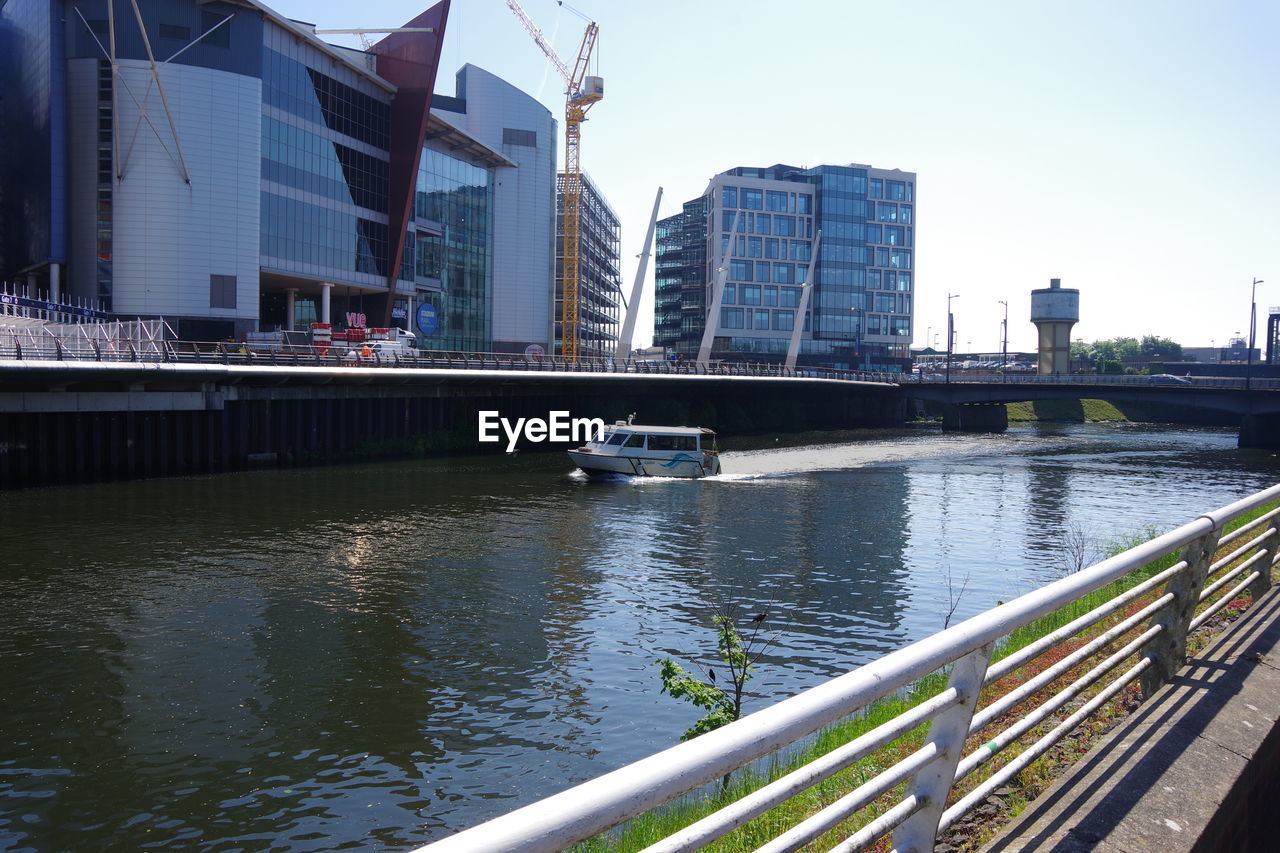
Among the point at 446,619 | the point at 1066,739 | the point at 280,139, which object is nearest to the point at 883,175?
the point at 280,139

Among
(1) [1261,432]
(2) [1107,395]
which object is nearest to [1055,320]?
(2) [1107,395]

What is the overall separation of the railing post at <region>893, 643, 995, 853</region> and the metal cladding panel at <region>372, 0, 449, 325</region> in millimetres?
102026

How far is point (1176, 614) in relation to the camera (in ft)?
25.8

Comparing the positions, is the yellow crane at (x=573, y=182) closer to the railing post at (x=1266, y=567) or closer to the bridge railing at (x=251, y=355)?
the bridge railing at (x=251, y=355)

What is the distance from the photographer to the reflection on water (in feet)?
47.3

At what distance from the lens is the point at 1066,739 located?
290 inches

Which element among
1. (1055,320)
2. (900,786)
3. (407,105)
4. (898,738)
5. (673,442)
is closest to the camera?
(898,738)

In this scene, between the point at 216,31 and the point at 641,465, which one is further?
the point at 216,31

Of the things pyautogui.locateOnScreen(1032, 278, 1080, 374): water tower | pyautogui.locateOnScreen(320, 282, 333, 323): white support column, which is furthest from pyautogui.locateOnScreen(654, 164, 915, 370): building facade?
pyautogui.locateOnScreen(320, 282, 333, 323): white support column

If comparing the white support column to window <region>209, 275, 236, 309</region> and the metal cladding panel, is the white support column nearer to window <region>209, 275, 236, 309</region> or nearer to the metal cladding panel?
the metal cladding panel

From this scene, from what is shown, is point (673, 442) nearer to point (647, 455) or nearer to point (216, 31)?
point (647, 455)

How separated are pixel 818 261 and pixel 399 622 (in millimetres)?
166463

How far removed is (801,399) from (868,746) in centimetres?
11354

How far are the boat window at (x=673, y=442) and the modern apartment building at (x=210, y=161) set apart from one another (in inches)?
1490
